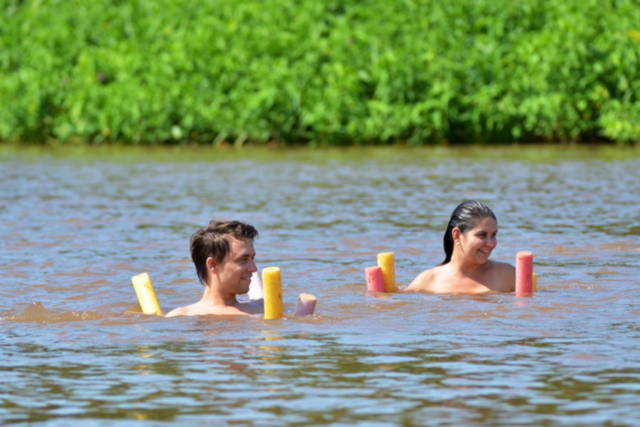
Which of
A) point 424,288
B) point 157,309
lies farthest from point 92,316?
point 424,288

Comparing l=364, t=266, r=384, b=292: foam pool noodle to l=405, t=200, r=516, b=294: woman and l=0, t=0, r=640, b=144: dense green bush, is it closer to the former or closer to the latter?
l=405, t=200, r=516, b=294: woman

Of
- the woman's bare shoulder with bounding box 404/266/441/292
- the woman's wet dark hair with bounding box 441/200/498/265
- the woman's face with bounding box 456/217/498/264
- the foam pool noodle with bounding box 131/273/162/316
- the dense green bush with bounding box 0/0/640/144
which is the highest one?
the dense green bush with bounding box 0/0/640/144

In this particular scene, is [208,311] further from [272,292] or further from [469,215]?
[469,215]

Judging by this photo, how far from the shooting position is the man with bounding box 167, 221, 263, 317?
730cm

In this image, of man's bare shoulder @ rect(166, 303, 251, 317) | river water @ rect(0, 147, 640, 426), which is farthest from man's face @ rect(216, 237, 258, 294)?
river water @ rect(0, 147, 640, 426)

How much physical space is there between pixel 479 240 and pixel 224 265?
1.97 metres

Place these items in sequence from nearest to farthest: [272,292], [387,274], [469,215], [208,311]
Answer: [272,292] → [208,311] → [469,215] → [387,274]

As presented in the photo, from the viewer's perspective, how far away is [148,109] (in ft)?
78.2

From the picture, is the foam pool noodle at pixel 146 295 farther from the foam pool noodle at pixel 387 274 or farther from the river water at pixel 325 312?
the foam pool noodle at pixel 387 274

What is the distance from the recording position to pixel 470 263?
8711mm

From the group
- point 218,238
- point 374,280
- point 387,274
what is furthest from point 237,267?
point 387,274

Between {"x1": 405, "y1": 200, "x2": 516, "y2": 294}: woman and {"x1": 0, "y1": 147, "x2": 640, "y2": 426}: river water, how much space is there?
283 millimetres

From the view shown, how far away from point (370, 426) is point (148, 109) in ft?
63.8

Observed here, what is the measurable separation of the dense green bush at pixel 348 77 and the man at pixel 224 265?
582 inches
